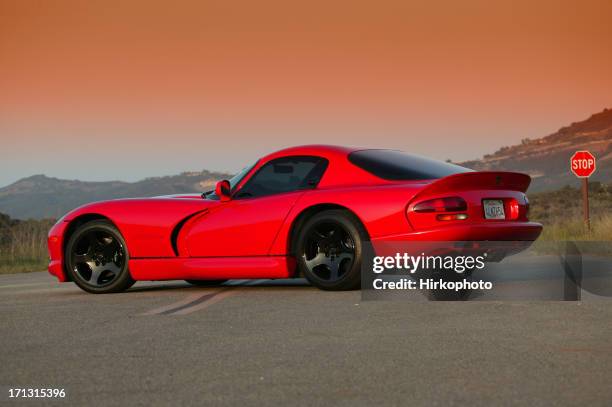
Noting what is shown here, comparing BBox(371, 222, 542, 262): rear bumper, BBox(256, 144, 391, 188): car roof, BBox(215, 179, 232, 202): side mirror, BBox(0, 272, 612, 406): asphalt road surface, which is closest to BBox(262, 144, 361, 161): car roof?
BBox(256, 144, 391, 188): car roof

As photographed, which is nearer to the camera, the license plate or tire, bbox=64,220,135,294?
the license plate

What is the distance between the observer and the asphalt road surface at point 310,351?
551 cm

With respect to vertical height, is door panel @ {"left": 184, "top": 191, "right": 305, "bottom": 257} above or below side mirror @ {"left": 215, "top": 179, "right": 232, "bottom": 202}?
below

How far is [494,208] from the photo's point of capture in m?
10.1

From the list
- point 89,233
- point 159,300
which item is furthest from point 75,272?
point 159,300

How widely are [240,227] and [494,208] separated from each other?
99.4 inches

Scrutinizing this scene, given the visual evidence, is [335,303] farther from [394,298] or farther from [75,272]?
[75,272]

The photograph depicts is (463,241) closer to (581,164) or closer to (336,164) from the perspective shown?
(336,164)

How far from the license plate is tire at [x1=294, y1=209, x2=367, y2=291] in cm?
111

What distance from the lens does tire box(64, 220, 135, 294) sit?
37.8 ft

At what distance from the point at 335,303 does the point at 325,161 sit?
1.88m

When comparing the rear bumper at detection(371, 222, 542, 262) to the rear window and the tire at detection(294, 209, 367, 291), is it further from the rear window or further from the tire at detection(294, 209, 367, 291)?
the rear window

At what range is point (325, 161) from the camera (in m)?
A: 10.9

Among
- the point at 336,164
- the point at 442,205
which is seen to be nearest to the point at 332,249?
the point at 336,164
